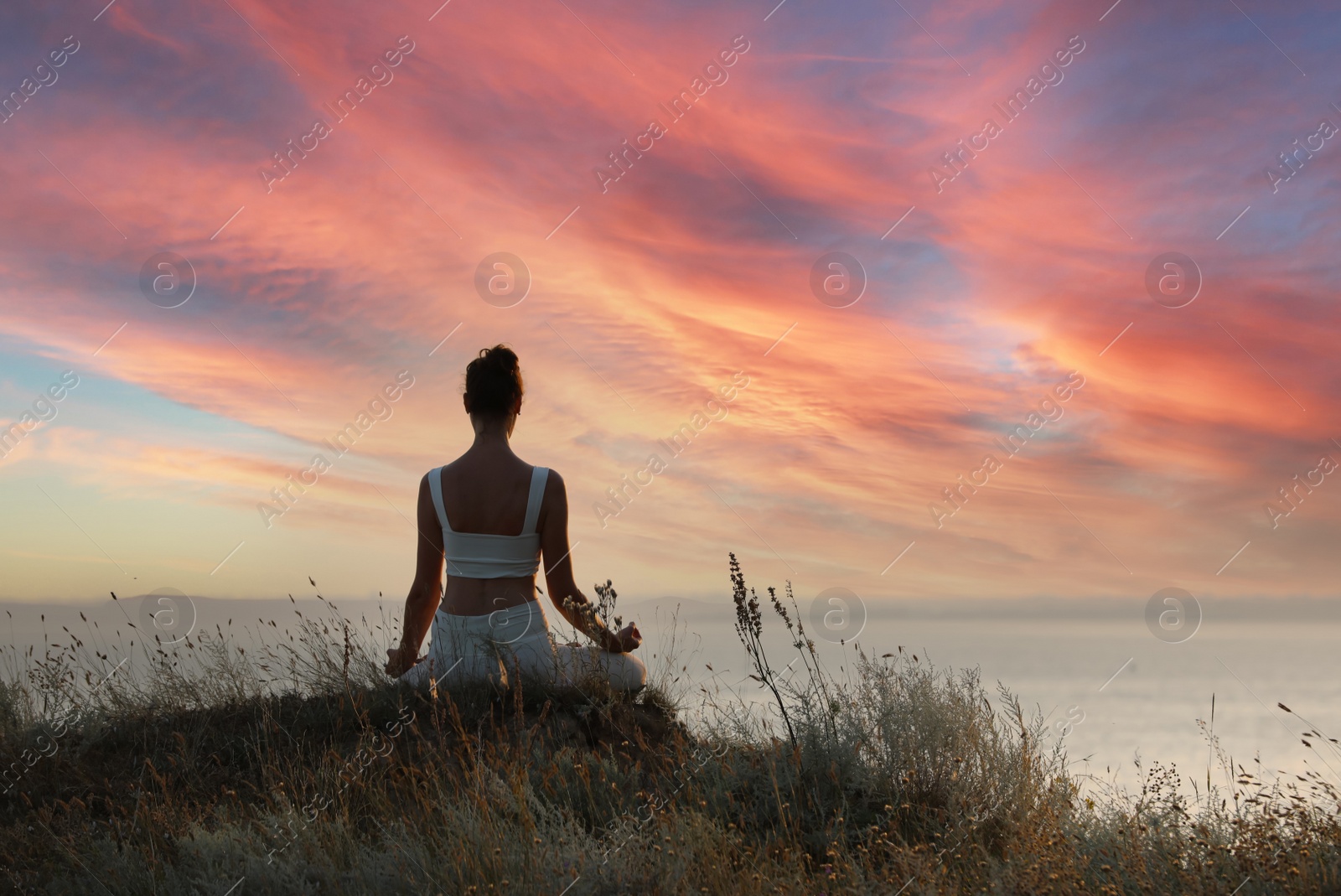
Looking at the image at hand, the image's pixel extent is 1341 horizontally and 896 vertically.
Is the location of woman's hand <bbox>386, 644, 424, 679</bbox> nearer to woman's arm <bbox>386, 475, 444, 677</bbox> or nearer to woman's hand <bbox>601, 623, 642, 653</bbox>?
woman's arm <bbox>386, 475, 444, 677</bbox>

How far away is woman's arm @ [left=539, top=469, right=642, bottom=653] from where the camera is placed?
6723mm

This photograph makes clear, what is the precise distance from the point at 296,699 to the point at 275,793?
2.56 metres

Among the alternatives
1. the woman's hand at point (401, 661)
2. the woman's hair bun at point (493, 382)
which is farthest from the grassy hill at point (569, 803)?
the woman's hair bun at point (493, 382)

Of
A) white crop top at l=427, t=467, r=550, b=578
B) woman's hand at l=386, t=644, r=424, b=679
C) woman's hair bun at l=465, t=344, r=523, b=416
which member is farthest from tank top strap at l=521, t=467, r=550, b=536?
woman's hand at l=386, t=644, r=424, b=679

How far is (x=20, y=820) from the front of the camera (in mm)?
6098

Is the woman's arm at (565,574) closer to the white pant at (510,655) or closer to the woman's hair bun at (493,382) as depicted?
the white pant at (510,655)

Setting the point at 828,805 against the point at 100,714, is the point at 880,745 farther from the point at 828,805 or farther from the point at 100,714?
the point at 100,714

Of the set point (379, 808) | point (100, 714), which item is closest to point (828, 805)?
point (379, 808)

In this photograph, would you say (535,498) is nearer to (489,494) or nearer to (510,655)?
(489,494)

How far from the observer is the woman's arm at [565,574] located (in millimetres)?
6723

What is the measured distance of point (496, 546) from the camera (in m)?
6.77

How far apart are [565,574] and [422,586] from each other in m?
1.09

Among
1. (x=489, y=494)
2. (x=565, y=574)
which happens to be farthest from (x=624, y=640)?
(x=489, y=494)

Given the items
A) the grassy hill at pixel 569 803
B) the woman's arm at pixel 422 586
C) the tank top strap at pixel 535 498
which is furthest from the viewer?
the woman's arm at pixel 422 586
